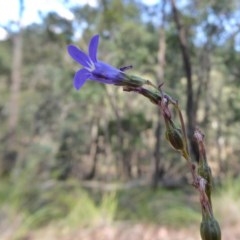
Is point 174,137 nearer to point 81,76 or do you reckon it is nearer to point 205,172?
point 205,172

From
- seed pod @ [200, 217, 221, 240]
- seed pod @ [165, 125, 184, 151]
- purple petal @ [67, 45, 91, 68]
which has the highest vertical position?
purple petal @ [67, 45, 91, 68]

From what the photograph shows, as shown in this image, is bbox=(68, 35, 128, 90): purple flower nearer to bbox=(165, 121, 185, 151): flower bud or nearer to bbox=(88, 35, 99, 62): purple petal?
bbox=(88, 35, 99, 62): purple petal

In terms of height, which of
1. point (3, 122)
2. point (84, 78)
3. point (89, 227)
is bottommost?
point (89, 227)

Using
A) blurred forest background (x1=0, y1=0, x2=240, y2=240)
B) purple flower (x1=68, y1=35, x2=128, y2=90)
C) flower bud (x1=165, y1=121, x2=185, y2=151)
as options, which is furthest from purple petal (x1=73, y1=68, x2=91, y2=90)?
blurred forest background (x1=0, y1=0, x2=240, y2=240)

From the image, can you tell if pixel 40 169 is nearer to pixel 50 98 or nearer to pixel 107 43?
pixel 107 43

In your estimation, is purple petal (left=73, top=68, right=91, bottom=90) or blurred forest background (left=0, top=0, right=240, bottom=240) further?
blurred forest background (left=0, top=0, right=240, bottom=240)

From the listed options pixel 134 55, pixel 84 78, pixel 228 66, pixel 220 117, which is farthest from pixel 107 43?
pixel 84 78
